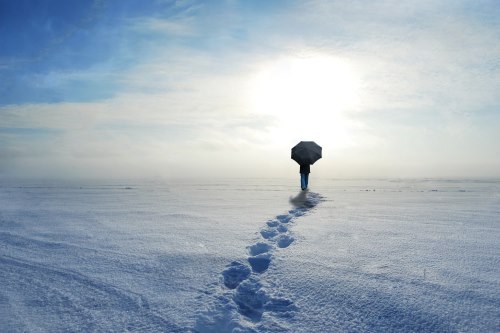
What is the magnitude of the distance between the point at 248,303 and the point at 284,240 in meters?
2.28

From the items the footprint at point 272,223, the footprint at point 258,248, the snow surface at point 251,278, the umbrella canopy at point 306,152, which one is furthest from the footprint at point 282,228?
the umbrella canopy at point 306,152

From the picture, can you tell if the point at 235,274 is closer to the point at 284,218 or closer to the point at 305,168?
the point at 284,218

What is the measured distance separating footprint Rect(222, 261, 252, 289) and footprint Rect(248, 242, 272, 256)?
60cm

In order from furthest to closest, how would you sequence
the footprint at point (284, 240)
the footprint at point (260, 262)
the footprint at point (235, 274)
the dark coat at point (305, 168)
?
the dark coat at point (305, 168) → the footprint at point (284, 240) → the footprint at point (260, 262) → the footprint at point (235, 274)

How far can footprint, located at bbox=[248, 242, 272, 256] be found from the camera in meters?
4.70

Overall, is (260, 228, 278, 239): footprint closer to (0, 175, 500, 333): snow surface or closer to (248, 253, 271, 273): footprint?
(0, 175, 500, 333): snow surface

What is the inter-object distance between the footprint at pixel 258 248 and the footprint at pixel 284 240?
0.86 ft

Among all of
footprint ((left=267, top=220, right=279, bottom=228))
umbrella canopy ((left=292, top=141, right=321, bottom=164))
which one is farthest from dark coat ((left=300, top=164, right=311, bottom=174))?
footprint ((left=267, top=220, right=279, bottom=228))

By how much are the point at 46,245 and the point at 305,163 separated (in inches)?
519

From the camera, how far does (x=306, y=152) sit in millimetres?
16141

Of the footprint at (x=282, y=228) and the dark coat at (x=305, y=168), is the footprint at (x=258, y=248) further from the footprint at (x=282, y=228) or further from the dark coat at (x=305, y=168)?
the dark coat at (x=305, y=168)

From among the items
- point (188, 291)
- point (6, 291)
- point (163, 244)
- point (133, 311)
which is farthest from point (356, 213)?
point (6, 291)

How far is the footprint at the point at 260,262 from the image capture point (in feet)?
13.1

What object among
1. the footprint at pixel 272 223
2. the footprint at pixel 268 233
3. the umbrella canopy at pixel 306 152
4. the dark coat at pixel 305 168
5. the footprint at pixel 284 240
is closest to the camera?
the footprint at pixel 284 240
